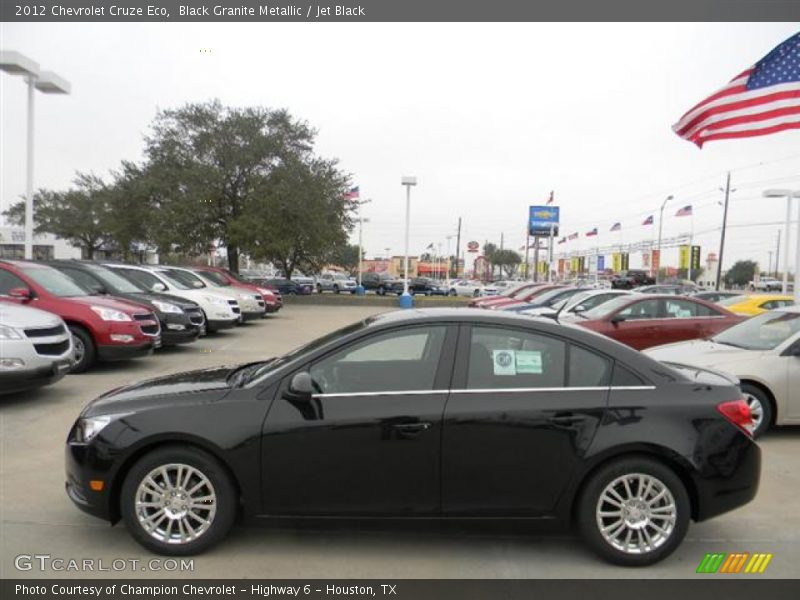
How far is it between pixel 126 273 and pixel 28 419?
7.79 metres

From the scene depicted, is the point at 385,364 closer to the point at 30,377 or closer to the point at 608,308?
the point at 30,377

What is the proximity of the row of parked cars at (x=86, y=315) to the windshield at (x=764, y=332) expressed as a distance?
7.84 m

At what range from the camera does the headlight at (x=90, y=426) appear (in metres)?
3.87

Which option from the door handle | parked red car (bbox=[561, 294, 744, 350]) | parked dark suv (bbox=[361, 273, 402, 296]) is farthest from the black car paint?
parked dark suv (bbox=[361, 273, 402, 296])

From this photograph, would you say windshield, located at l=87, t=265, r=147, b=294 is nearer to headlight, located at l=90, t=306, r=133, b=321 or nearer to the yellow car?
headlight, located at l=90, t=306, r=133, b=321

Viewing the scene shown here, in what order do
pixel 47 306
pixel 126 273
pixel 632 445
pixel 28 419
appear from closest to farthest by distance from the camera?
pixel 632 445, pixel 28 419, pixel 47 306, pixel 126 273

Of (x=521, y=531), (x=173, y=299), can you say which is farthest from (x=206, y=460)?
(x=173, y=299)

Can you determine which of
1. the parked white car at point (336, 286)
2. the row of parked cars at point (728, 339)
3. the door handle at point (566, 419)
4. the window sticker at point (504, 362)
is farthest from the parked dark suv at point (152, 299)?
the parked white car at point (336, 286)

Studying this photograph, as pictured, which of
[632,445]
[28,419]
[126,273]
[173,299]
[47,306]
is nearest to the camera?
[632,445]

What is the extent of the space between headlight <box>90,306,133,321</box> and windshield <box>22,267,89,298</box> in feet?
1.93

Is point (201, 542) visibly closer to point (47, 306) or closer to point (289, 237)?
point (47, 306)

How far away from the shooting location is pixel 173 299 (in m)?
12.7

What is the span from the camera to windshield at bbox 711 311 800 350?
699cm

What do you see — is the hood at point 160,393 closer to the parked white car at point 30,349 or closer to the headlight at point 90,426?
the headlight at point 90,426
